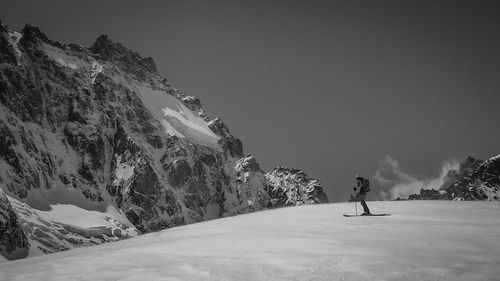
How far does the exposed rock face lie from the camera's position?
92.8m

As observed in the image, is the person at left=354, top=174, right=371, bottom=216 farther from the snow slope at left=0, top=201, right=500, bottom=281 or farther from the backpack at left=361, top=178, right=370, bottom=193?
the snow slope at left=0, top=201, right=500, bottom=281

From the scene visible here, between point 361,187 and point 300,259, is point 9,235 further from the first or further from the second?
point 300,259

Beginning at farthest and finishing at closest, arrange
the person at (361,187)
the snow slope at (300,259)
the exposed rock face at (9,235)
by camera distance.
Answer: the exposed rock face at (9,235), the person at (361,187), the snow slope at (300,259)

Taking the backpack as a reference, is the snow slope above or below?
below

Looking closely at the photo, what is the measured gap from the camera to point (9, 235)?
96.0 m

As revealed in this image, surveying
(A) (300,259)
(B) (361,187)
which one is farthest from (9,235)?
(A) (300,259)

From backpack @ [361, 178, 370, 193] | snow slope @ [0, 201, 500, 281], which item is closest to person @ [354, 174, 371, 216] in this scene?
backpack @ [361, 178, 370, 193]

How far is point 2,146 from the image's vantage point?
15612 cm

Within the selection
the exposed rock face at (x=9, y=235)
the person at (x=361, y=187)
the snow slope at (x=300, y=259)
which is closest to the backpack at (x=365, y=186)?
the person at (x=361, y=187)

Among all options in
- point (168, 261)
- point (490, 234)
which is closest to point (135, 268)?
point (168, 261)

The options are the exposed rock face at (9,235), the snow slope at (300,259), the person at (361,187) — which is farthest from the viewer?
the exposed rock face at (9,235)

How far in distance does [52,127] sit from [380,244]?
21533 cm

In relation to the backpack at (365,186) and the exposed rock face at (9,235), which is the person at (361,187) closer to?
the backpack at (365,186)

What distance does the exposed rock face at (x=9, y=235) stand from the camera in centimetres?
9275
